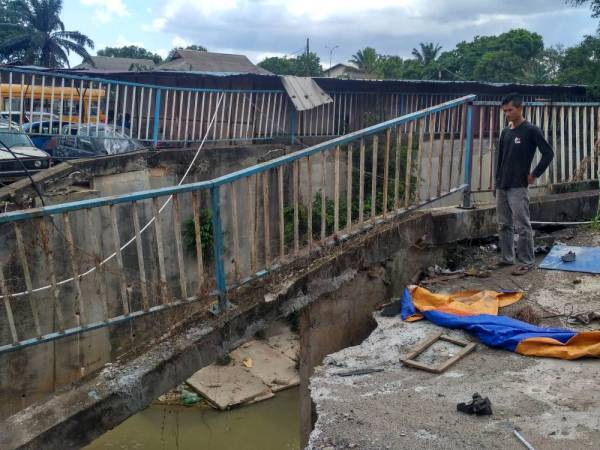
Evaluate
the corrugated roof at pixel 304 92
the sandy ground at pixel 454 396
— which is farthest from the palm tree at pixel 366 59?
the sandy ground at pixel 454 396

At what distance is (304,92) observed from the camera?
12.6 m

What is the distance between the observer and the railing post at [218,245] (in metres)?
3.64

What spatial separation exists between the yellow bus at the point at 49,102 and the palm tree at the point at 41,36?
24923 mm

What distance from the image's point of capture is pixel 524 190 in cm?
469

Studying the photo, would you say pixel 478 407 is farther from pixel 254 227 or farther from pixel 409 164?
pixel 409 164

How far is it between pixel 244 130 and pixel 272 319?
831cm

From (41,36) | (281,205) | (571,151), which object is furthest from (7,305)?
(41,36)

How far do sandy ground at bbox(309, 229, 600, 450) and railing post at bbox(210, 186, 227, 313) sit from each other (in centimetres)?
82

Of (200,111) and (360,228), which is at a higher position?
(200,111)

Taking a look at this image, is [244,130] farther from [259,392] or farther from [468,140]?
[468,140]

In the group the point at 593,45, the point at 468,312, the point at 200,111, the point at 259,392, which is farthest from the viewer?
the point at 593,45

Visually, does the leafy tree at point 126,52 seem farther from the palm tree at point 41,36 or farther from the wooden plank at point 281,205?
the wooden plank at point 281,205

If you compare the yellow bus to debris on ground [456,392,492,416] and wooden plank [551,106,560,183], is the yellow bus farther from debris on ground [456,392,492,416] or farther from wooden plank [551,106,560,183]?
debris on ground [456,392,492,416]

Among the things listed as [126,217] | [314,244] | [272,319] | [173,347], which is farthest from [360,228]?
[126,217]
